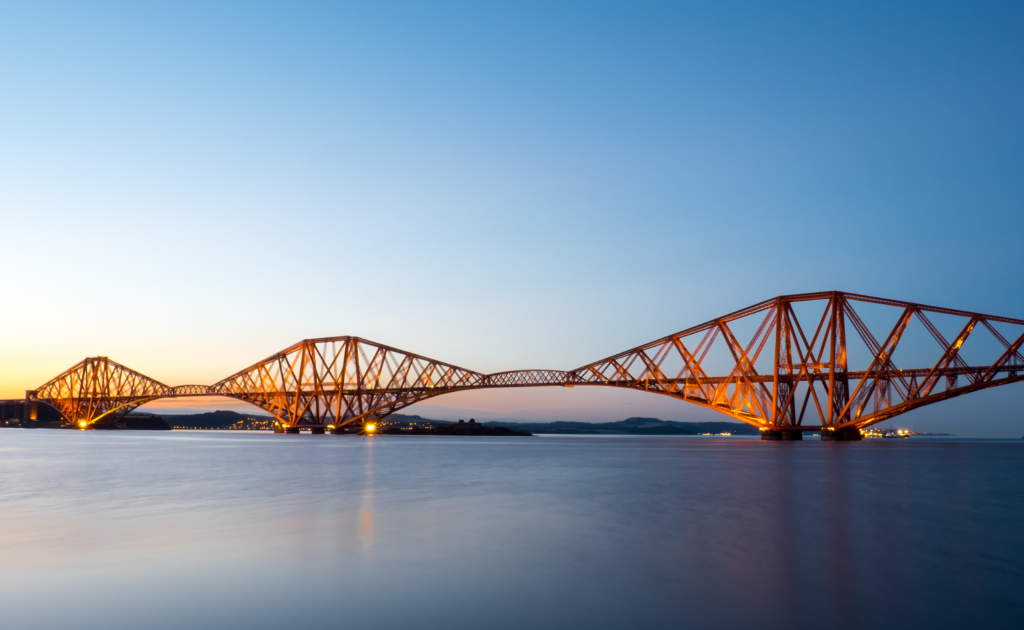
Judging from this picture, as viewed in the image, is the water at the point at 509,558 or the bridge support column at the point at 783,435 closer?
the water at the point at 509,558

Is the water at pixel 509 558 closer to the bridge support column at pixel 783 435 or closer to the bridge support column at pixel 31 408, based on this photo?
the bridge support column at pixel 783 435

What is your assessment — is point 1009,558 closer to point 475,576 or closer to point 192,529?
point 475,576

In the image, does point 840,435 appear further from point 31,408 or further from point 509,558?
point 31,408

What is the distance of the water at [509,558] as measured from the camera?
286 inches

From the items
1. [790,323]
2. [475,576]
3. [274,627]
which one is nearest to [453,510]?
[475,576]

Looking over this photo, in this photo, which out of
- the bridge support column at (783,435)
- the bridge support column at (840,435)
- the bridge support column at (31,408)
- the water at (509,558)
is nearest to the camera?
the water at (509,558)

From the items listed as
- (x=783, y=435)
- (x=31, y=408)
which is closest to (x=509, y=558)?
(x=783, y=435)

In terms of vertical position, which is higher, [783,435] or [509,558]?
[509,558]

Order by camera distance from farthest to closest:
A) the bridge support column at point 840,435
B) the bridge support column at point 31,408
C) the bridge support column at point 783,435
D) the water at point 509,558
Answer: the bridge support column at point 31,408 → the bridge support column at point 783,435 → the bridge support column at point 840,435 → the water at point 509,558

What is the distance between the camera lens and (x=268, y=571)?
934cm

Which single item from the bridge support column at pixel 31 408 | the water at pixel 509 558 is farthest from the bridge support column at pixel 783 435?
the bridge support column at pixel 31 408

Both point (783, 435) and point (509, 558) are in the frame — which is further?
point (783, 435)

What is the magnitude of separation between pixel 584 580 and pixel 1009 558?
6.70m

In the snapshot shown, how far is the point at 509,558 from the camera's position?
10.5m
